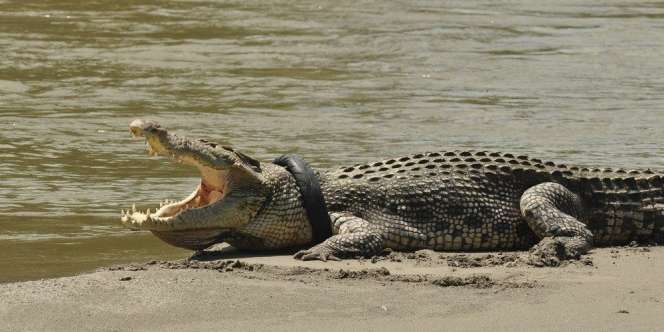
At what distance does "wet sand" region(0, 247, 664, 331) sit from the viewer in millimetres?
5633

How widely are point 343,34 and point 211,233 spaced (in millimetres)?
11061

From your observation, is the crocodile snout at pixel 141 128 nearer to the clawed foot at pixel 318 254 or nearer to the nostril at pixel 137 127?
the nostril at pixel 137 127

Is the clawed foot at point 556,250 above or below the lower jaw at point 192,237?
above


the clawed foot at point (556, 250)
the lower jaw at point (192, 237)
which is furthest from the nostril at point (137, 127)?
the clawed foot at point (556, 250)

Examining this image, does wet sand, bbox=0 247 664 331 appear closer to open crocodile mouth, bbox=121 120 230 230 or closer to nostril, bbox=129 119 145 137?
open crocodile mouth, bbox=121 120 230 230

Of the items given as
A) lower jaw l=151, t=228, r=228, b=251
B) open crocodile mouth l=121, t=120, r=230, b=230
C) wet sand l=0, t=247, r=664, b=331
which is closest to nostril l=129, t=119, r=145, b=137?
open crocodile mouth l=121, t=120, r=230, b=230

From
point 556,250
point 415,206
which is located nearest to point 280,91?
point 415,206

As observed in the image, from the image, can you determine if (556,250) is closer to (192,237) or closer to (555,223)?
(555,223)

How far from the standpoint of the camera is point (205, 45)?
56.6 feet

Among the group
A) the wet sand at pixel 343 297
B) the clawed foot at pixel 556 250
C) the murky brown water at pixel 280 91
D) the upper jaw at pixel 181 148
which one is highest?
the upper jaw at pixel 181 148

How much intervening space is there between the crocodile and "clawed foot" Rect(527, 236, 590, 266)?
1 centimetres

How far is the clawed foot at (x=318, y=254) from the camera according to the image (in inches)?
282

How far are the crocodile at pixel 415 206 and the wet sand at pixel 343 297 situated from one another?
0.38m

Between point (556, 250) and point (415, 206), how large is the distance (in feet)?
2.95
